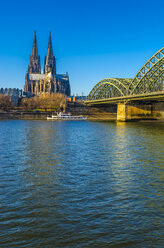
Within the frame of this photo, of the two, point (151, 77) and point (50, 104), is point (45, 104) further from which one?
point (151, 77)

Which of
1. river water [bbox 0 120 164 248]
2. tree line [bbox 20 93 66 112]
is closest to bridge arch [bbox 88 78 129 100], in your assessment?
tree line [bbox 20 93 66 112]

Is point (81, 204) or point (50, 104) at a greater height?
point (50, 104)

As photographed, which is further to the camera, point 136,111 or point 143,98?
point 136,111

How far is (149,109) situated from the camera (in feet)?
380

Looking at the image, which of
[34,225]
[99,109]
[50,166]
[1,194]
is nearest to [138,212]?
[34,225]

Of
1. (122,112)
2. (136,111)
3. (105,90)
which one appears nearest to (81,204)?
(122,112)

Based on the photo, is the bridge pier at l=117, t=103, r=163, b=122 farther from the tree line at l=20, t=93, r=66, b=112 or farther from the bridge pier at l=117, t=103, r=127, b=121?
the tree line at l=20, t=93, r=66, b=112

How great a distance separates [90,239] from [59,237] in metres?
1.11

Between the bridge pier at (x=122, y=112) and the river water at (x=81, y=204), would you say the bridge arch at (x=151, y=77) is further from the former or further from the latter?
the river water at (x=81, y=204)

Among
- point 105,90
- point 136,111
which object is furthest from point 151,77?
point 105,90

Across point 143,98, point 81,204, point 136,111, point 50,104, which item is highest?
point 50,104

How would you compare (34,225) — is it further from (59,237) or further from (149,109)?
(149,109)

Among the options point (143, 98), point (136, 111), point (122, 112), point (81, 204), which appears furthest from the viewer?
point (136, 111)

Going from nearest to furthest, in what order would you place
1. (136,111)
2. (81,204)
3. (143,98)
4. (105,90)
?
A: 1. (81,204)
2. (143,98)
3. (136,111)
4. (105,90)
